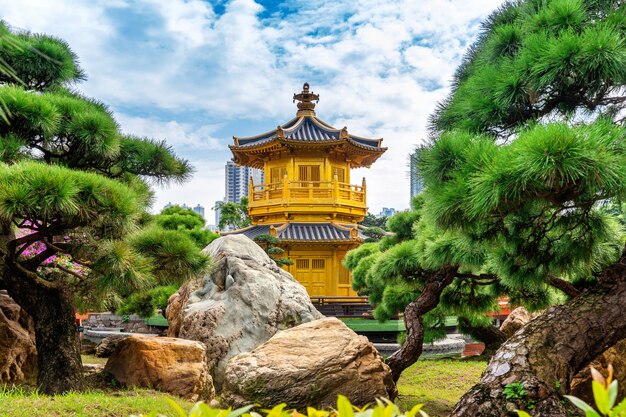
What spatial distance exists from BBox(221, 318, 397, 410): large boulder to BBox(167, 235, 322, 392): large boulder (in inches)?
77.0

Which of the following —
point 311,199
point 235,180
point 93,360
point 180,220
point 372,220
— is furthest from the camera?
point 235,180

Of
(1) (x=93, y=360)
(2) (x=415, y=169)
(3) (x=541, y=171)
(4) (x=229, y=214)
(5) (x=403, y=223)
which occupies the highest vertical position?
(4) (x=229, y=214)

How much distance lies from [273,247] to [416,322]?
10702 millimetres

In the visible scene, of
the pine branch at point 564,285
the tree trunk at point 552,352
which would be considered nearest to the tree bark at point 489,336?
the pine branch at point 564,285

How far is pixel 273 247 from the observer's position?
1700cm

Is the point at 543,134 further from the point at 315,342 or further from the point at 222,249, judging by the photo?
the point at 222,249

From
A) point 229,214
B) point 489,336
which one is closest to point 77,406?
point 489,336

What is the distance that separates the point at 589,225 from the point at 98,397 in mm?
4304

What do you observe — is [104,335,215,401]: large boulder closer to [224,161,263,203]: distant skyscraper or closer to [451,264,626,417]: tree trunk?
[451,264,626,417]: tree trunk

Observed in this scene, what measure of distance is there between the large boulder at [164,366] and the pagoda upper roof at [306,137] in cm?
1234

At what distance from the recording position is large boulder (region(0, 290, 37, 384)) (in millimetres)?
6148

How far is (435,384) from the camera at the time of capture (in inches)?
334

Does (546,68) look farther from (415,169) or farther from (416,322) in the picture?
(416,322)

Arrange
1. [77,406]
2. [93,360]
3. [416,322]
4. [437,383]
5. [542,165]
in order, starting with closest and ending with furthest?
[542,165]
[77,406]
[416,322]
[437,383]
[93,360]
